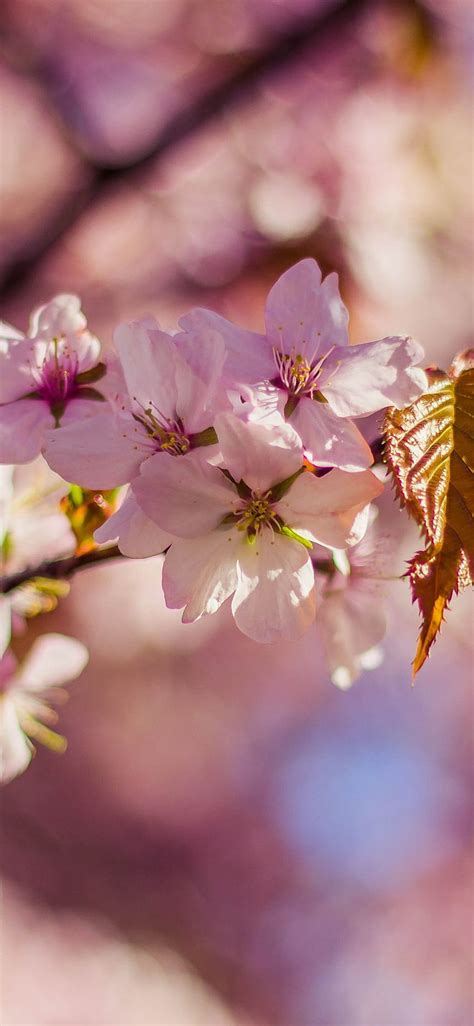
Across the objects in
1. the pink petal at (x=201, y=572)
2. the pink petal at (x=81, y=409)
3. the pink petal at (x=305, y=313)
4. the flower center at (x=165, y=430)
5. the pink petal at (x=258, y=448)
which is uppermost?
the pink petal at (x=305, y=313)

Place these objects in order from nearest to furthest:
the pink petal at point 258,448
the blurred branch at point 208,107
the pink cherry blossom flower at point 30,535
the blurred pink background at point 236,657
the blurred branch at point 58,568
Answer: the pink petal at point 258,448 → the blurred branch at point 58,568 → the pink cherry blossom flower at point 30,535 → the blurred branch at point 208,107 → the blurred pink background at point 236,657

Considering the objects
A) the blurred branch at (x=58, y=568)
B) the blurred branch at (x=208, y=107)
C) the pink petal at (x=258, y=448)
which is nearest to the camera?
the pink petal at (x=258, y=448)

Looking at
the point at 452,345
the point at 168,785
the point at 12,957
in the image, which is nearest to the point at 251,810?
the point at 168,785

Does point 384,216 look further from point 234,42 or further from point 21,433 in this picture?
point 21,433

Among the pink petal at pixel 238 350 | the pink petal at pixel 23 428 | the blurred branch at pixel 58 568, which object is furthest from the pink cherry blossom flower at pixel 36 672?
the pink petal at pixel 238 350

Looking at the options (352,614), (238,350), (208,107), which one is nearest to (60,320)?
(238,350)

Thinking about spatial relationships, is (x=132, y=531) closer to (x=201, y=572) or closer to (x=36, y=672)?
(x=201, y=572)

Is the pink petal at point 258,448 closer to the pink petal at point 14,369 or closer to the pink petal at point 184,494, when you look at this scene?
the pink petal at point 184,494

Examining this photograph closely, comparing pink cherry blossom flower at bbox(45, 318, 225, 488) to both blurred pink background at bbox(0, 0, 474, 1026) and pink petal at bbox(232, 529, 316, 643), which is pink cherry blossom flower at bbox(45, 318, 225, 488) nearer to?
pink petal at bbox(232, 529, 316, 643)
